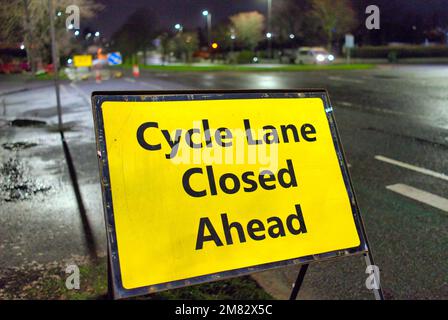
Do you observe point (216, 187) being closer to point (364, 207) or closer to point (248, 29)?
point (364, 207)

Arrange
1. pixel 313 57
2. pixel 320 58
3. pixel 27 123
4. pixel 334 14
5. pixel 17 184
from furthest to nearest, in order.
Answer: pixel 334 14 → pixel 313 57 → pixel 320 58 → pixel 27 123 → pixel 17 184

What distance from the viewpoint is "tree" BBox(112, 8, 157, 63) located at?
89.2 metres

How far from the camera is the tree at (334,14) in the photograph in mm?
52812

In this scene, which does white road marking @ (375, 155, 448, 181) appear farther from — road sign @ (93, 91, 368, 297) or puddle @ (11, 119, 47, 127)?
puddle @ (11, 119, 47, 127)

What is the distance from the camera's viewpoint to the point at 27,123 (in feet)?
38.5

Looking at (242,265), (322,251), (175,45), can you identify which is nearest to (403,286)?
(322,251)

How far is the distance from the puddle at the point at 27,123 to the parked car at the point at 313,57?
3613 centimetres

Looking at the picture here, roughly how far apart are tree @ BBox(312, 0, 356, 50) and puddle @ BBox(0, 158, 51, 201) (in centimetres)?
4995

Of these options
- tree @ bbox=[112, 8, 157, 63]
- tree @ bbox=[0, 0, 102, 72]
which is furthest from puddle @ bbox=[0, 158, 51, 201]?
tree @ bbox=[112, 8, 157, 63]

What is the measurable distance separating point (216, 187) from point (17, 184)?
495 centimetres

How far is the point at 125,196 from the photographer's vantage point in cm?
213

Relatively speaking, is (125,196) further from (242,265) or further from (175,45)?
(175,45)

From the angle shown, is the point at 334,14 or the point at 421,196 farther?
the point at 334,14

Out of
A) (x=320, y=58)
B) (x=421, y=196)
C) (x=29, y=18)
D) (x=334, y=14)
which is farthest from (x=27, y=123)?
(x=334, y=14)
